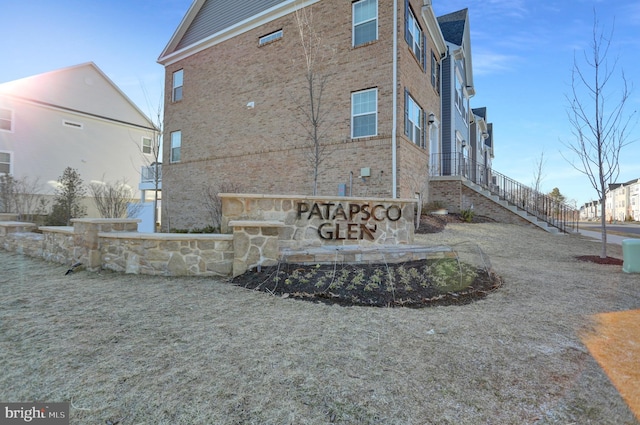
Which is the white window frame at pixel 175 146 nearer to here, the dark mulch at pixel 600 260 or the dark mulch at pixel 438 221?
the dark mulch at pixel 438 221

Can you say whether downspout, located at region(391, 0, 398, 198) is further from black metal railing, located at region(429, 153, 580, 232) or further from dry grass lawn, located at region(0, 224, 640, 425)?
dry grass lawn, located at region(0, 224, 640, 425)

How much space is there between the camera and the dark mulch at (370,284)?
406 centimetres

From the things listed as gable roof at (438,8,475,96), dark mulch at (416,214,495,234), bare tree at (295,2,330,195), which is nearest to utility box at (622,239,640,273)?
dark mulch at (416,214,495,234)

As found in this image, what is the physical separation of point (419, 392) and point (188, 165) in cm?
1584

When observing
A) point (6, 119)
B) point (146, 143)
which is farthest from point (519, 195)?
point (6, 119)

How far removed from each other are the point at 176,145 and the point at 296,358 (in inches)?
653

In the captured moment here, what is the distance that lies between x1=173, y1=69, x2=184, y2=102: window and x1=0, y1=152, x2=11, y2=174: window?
963 cm

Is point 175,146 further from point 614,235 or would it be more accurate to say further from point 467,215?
point 614,235

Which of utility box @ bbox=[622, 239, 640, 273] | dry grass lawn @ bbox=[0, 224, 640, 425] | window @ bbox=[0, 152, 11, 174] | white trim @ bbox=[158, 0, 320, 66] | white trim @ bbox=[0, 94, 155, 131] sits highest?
white trim @ bbox=[158, 0, 320, 66]

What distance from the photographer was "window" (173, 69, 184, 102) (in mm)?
16562

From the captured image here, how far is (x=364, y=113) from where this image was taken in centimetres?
1062

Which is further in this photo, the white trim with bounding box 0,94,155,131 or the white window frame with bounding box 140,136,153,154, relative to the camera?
the white window frame with bounding box 140,136,153,154

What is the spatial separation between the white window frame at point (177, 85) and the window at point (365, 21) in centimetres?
998

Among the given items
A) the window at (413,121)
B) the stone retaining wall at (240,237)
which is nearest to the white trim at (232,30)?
the window at (413,121)
